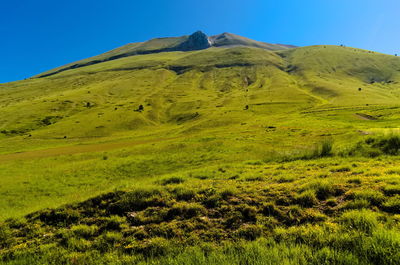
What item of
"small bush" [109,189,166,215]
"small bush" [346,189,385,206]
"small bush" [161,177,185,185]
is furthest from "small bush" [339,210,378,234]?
"small bush" [161,177,185,185]

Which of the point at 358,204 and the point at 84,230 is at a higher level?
the point at 358,204

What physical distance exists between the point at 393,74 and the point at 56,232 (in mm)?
249925

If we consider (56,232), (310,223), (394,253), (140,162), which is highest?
(394,253)

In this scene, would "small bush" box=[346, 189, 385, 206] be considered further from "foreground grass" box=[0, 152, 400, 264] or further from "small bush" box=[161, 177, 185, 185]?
"small bush" box=[161, 177, 185, 185]

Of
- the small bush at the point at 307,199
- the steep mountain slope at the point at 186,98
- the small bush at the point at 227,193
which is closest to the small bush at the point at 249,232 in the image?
the small bush at the point at 227,193

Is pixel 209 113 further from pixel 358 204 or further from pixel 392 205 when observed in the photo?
pixel 392 205

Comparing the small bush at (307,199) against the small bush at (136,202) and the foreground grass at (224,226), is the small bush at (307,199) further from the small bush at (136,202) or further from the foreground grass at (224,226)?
the small bush at (136,202)

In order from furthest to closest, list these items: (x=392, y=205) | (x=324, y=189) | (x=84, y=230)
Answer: (x=324, y=189) → (x=84, y=230) → (x=392, y=205)

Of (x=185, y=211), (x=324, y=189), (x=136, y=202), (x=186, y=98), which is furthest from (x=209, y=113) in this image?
(x=185, y=211)

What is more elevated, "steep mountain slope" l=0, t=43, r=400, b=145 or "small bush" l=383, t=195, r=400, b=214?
"steep mountain slope" l=0, t=43, r=400, b=145

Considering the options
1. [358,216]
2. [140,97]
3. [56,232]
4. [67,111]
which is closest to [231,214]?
[358,216]

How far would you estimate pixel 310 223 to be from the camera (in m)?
6.24

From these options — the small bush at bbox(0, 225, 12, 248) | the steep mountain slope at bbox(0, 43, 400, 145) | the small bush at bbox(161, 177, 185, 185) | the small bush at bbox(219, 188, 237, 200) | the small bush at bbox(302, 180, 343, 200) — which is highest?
the steep mountain slope at bbox(0, 43, 400, 145)

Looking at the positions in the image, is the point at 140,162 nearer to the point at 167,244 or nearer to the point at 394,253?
the point at 167,244
